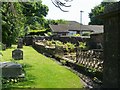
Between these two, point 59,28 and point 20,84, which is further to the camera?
point 59,28

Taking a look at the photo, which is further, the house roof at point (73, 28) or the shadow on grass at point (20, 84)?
the house roof at point (73, 28)

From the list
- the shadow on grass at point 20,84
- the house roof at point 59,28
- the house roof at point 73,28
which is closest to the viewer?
the shadow on grass at point 20,84

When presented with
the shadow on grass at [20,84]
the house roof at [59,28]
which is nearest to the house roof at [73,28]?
the house roof at [59,28]

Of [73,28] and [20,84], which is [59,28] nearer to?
[73,28]

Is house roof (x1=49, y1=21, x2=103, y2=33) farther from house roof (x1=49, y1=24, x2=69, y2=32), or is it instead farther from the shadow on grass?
the shadow on grass

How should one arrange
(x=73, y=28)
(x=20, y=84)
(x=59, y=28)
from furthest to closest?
(x=73, y=28), (x=59, y=28), (x=20, y=84)

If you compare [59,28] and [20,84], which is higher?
[59,28]

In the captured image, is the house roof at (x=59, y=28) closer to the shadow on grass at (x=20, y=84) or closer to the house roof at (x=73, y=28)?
the house roof at (x=73, y=28)

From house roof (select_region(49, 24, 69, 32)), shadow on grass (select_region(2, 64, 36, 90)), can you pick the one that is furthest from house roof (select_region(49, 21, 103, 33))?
shadow on grass (select_region(2, 64, 36, 90))

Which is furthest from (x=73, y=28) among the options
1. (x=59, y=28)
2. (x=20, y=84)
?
(x=20, y=84)

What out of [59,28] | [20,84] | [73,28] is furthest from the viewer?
[73,28]

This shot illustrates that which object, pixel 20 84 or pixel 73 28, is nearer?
pixel 20 84

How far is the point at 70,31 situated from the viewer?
71938 millimetres

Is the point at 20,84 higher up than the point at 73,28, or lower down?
lower down
